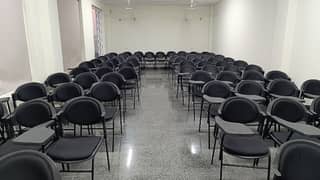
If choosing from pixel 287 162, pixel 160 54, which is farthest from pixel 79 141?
pixel 160 54

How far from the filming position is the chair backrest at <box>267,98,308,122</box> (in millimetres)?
2963

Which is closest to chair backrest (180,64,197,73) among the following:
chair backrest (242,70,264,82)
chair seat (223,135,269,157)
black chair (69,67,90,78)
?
chair backrest (242,70,264,82)

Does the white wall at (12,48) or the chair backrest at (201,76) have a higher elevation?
the white wall at (12,48)

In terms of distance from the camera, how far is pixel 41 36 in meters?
5.33

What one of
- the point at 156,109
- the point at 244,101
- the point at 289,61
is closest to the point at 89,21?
the point at 156,109

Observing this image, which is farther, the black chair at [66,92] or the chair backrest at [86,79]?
the chair backrest at [86,79]

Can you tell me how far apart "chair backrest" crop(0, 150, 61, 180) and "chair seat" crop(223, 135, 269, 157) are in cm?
168

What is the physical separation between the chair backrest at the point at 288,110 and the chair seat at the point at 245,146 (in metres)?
0.44

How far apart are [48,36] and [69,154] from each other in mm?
3962

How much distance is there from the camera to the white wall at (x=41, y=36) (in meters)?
5.01

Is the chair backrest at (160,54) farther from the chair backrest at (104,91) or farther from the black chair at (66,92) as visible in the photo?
the black chair at (66,92)

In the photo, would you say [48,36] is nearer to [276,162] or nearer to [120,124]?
[120,124]

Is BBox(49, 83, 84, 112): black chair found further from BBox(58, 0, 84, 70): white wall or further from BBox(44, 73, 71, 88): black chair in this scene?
BBox(58, 0, 84, 70): white wall

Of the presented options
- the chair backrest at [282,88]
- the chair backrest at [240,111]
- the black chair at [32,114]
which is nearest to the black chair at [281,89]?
the chair backrest at [282,88]
